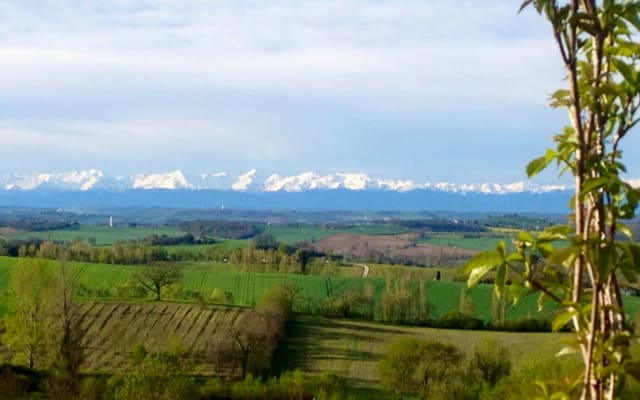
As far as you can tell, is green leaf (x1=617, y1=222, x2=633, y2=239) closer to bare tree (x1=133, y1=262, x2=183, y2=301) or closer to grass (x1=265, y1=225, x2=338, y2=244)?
bare tree (x1=133, y1=262, x2=183, y2=301)

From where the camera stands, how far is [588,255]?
2104 mm

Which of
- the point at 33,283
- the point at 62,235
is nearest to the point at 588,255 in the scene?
the point at 33,283

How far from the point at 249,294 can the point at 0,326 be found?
27287 millimetres

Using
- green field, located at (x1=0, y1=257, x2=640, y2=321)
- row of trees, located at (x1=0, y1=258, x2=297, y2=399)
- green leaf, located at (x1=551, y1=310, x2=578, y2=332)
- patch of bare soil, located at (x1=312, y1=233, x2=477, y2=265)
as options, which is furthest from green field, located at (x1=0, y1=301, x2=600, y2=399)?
patch of bare soil, located at (x1=312, y1=233, x2=477, y2=265)

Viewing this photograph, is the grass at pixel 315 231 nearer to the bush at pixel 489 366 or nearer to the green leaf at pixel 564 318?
the bush at pixel 489 366

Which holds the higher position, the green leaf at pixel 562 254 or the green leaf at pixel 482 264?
the green leaf at pixel 562 254

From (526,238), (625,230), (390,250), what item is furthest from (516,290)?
(390,250)

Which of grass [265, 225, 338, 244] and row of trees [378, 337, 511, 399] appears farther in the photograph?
grass [265, 225, 338, 244]

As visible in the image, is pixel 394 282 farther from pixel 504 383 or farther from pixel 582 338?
pixel 582 338

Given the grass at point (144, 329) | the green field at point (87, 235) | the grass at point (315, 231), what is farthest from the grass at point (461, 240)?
the grass at point (144, 329)

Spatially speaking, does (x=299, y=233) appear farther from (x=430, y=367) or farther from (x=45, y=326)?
(x=430, y=367)

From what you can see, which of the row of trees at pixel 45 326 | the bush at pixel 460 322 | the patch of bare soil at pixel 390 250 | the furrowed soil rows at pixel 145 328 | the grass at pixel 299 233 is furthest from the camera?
the grass at pixel 299 233

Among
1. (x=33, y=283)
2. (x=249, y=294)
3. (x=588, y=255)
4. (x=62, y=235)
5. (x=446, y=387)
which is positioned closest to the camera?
(x=588, y=255)

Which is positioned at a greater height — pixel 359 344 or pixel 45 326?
pixel 45 326
